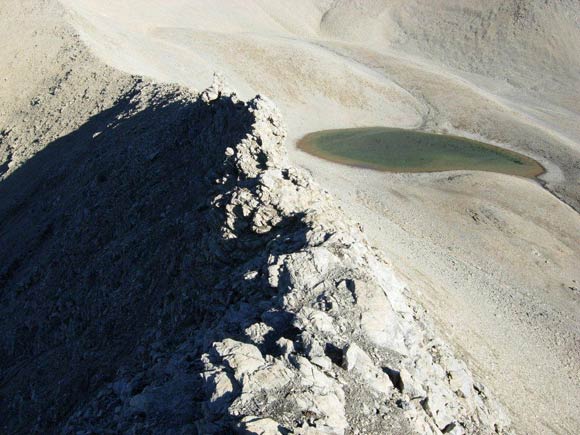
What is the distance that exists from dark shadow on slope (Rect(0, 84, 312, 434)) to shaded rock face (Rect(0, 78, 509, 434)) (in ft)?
0.32

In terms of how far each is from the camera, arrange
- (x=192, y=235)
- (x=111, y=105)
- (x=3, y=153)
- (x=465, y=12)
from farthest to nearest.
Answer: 1. (x=465, y=12)
2. (x=3, y=153)
3. (x=111, y=105)
4. (x=192, y=235)

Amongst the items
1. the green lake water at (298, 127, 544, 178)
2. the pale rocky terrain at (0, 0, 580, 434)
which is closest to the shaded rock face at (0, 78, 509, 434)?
the pale rocky terrain at (0, 0, 580, 434)

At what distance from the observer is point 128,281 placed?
22922 millimetres

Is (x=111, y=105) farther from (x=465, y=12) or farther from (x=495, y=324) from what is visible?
(x=465, y=12)

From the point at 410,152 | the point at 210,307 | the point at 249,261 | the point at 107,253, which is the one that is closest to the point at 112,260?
the point at 107,253

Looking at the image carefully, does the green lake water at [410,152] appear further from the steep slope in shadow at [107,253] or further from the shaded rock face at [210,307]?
the shaded rock face at [210,307]

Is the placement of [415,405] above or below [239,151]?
below

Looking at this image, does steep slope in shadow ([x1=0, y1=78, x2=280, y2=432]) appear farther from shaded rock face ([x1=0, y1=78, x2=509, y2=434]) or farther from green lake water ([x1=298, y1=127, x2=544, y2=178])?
green lake water ([x1=298, y1=127, x2=544, y2=178])

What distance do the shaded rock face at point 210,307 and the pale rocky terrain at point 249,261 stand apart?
8 centimetres

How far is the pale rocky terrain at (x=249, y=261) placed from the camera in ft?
43.2

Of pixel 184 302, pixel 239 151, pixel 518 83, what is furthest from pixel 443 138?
pixel 184 302

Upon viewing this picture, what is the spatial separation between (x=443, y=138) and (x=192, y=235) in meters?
51.6

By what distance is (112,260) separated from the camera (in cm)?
2483

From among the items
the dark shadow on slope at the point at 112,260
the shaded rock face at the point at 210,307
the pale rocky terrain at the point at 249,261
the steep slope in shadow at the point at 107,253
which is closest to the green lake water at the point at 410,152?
the pale rocky terrain at the point at 249,261
